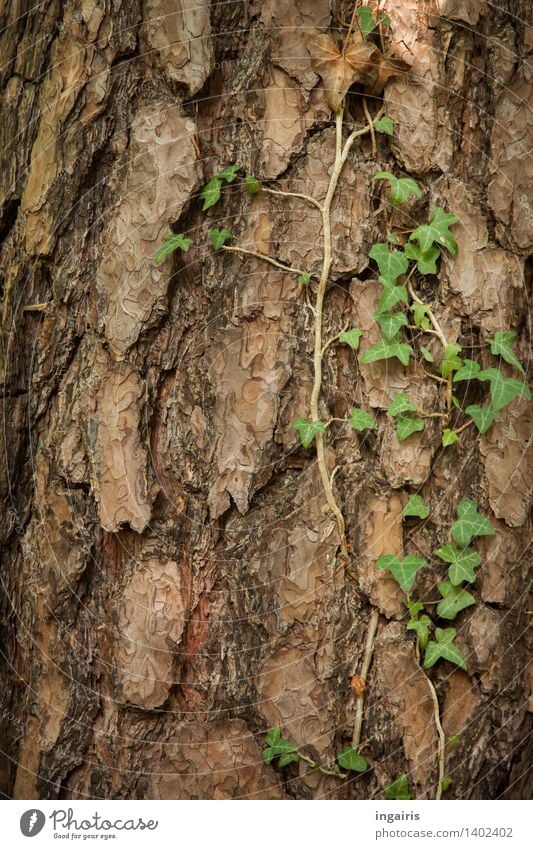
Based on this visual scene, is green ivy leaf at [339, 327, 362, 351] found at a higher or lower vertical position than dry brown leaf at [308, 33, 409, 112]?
lower

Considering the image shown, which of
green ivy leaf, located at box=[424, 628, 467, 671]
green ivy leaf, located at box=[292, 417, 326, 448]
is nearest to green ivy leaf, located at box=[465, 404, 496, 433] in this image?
green ivy leaf, located at box=[292, 417, 326, 448]

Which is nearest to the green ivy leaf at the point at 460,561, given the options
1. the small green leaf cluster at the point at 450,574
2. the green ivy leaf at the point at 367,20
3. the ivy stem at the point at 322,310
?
the small green leaf cluster at the point at 450,574

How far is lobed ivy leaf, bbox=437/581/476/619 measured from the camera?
1631mm

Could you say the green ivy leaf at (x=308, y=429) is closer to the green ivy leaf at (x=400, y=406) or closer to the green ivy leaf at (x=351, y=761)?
the green ivy leaf at (x=400, y=406)

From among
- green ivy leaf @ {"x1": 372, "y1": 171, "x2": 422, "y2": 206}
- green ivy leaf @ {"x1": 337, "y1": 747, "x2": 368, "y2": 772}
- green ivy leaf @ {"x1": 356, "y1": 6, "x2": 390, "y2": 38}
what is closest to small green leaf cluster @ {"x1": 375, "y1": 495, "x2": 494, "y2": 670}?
green ivy leaf @ {"x1": 337, "y1": 747, "x2": 368, "y2": 772}

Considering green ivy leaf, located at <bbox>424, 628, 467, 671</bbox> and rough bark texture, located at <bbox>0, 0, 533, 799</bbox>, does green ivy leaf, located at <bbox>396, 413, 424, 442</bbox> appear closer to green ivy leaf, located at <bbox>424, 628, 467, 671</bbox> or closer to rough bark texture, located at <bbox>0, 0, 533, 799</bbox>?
rough bark texture, located at <bbox>0, 0, 533, 799</bbox>

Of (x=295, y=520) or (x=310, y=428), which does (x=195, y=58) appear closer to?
(x=310, y=428)

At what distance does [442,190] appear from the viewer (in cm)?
166

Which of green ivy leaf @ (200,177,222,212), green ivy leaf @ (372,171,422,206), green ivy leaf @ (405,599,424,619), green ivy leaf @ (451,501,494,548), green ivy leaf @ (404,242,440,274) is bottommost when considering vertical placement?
green ivy leaf @ (405,599,424,619)

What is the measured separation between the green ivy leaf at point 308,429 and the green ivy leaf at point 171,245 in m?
0.44

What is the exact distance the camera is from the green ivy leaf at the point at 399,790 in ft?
5.33

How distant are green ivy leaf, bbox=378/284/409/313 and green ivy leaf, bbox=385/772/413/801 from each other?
995mm

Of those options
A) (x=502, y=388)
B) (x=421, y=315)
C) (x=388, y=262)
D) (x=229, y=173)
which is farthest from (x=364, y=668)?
(x=229, y=173)

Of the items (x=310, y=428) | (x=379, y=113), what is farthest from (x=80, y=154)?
(x=310, y=428)
